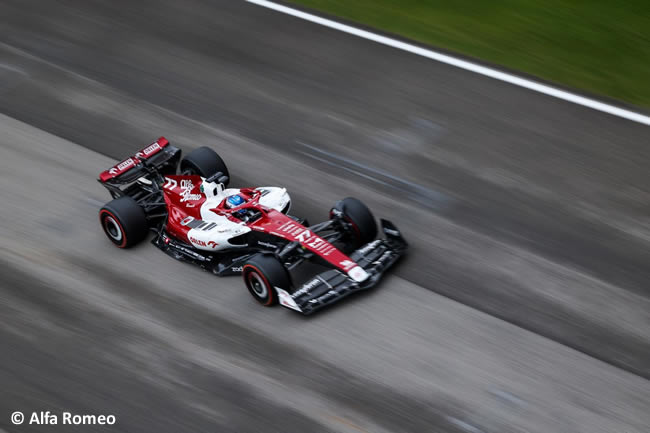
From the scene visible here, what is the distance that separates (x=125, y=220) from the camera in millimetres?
10609

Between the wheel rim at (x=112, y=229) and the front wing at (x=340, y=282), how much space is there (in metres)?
2.62

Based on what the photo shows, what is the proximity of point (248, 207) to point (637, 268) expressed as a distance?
16.0ft

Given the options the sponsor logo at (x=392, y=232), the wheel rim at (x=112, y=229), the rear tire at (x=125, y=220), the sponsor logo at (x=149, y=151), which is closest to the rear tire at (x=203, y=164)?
the sponsor logo at (x=149, y=151)

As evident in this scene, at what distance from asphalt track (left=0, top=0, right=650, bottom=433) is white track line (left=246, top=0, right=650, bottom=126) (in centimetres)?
21

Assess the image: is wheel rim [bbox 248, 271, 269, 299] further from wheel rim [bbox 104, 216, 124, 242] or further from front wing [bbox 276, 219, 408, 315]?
wheel rim [bbox 104, 216, 124, 242]

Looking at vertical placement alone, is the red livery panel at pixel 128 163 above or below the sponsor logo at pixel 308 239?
below

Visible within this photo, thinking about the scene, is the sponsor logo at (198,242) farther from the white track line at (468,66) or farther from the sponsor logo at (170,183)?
the white track line at (468,66)

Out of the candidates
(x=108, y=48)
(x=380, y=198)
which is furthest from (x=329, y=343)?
(x=108, y=48)

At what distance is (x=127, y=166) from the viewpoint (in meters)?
11.2

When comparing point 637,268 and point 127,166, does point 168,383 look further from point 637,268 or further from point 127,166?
point 637,268

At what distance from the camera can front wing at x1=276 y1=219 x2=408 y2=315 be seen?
31.1 feet

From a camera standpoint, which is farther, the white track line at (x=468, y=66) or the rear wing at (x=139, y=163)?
the white track line at (x=468, y=66)

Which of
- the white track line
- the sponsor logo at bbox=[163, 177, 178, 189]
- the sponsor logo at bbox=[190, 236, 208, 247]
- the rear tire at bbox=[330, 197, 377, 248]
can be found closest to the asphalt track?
the white track line

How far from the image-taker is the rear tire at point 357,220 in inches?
400
